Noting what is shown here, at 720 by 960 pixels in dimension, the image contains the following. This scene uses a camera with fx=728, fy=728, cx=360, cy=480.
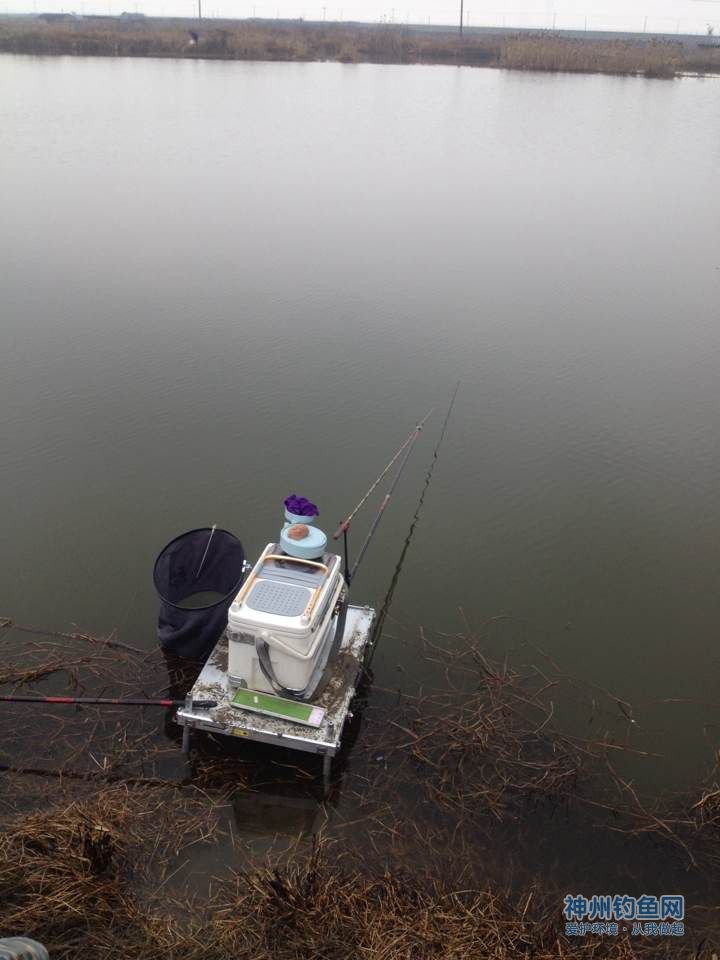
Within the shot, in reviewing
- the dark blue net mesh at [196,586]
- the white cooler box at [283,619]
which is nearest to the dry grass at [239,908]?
the white cooler box at [283,619]

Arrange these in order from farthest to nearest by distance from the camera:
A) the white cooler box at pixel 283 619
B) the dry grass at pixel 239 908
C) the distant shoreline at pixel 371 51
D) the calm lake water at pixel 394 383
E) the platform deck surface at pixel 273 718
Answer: the distant shoreline at pixel 371 51, the calm lake water at pixel 394 383, the platform deck surface at pixel 273 718, the white cooler box at pixel 283 619, the dry grass at pixel 239 908

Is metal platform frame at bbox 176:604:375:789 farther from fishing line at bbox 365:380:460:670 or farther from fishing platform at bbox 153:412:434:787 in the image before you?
fishing line at bbox 365:380:460:670

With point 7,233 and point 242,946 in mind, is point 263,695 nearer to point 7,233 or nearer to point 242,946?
point 242,946

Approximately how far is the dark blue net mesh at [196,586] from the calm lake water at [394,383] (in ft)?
1.30

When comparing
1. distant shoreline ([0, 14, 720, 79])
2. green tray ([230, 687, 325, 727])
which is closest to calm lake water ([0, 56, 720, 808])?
green tray ([230, 687, 325, 727])

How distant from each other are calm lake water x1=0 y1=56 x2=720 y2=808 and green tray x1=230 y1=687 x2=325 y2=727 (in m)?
0.83

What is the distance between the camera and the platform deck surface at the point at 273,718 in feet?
10.9

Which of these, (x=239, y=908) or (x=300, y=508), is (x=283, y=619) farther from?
(x=239, y=908)

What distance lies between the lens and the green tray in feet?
11.0

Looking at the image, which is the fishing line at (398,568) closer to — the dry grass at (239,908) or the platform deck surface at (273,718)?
the platform deck surface at (273,718)

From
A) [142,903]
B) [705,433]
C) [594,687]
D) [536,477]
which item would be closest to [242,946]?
[142,903]

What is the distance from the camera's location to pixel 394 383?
23.8ft

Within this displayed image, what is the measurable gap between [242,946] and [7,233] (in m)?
10.2

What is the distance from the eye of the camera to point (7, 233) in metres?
10.3
